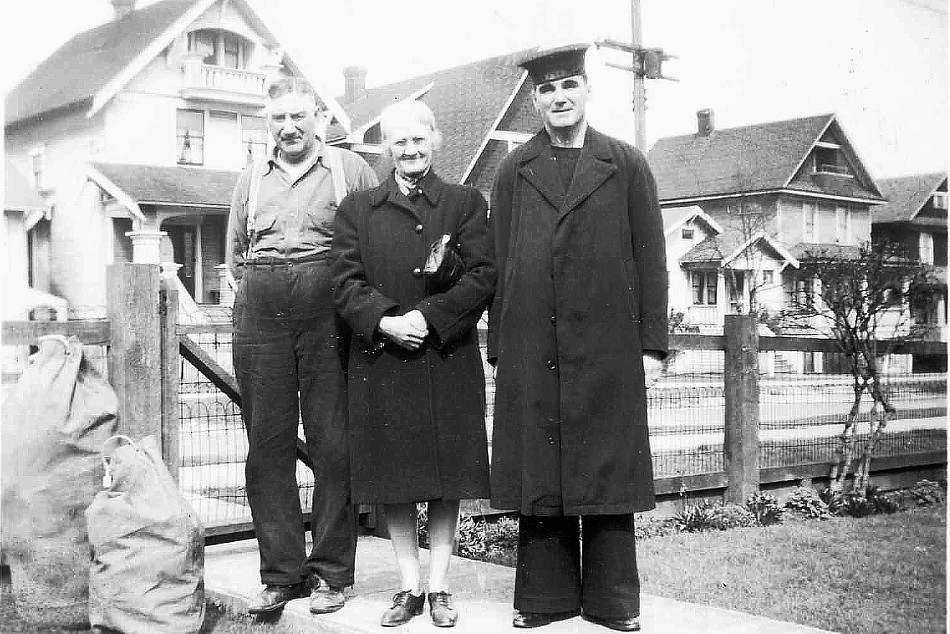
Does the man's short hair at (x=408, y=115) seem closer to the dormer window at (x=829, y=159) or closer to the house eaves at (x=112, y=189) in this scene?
the house eaves at (x=112, y=189)

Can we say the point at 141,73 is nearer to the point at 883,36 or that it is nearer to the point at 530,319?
the point at 530,319

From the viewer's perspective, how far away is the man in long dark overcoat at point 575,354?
10.5 feet

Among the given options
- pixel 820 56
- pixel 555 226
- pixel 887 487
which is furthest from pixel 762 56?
pixel 887 487

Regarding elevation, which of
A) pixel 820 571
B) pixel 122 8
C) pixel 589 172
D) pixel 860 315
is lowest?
pixel 820 571

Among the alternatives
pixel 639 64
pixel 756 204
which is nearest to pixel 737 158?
pixel 756 204

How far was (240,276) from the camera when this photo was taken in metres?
3.80

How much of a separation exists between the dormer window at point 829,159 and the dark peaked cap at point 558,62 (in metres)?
2.64

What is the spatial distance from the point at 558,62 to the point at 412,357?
3.66ft

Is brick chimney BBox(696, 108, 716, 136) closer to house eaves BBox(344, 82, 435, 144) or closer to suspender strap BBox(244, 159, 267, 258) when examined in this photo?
house eaves BBox(344, 82, 435, 144)

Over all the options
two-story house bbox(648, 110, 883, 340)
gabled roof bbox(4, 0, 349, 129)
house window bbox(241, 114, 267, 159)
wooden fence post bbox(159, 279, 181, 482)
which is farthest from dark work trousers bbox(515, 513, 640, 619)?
house window bbox(241, 114, 267, 159)

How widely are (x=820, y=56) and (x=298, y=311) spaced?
2.95m

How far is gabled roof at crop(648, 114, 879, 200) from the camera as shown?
18.6ft

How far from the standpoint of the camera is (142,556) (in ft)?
11.4

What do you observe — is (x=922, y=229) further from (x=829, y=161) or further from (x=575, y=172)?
(x=575, y=172)
